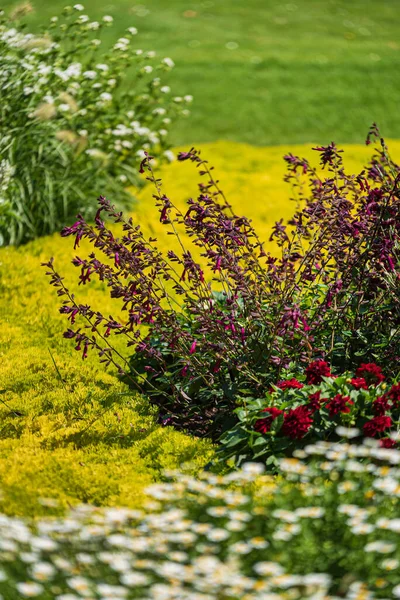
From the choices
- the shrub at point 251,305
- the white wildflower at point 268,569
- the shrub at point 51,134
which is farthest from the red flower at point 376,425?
the shrub at point 51,134

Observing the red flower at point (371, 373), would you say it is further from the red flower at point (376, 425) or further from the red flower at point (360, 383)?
the red flower at point (376, 425)

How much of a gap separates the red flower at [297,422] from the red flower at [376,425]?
0.29 m

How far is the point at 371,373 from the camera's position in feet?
14.3

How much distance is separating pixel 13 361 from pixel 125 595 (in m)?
3.13

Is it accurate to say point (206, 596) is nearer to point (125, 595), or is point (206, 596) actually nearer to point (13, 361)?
point (125, 595)

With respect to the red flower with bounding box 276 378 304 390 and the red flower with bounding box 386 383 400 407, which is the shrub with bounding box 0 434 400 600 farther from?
the red flower with bounding box 276 378 304 390

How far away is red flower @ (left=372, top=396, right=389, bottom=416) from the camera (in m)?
4.07

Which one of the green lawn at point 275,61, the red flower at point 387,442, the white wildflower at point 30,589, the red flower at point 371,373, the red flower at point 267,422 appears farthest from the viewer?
the green lawn at point 275,61

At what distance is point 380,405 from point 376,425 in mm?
119

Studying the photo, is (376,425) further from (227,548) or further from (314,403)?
(227,548)

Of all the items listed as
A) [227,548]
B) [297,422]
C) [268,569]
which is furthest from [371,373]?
[268,569]

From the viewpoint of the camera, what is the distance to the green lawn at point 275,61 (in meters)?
13.3

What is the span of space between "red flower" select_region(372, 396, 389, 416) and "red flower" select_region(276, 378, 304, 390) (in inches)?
19.2

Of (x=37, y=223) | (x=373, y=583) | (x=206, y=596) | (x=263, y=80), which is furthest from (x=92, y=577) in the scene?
(x=263, y=80)
